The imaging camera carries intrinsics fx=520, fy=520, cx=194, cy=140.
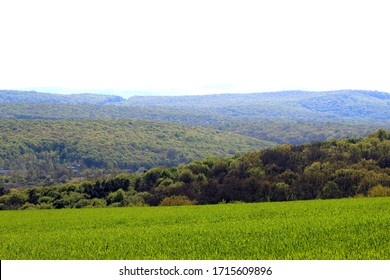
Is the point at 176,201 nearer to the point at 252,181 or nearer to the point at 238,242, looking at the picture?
the point at 252,181

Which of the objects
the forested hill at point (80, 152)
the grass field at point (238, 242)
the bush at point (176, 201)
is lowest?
the forested hill at point (80, 152)

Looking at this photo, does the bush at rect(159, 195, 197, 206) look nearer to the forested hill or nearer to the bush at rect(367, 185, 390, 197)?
the bush at rect(367, 185, 390, 197)

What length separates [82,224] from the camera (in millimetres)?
24328

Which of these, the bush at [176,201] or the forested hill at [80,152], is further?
the forested hill at [80,152]

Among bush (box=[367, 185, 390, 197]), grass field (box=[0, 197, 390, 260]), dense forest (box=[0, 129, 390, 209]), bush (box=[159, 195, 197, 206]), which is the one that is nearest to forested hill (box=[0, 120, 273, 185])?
dense forest (box=[0, 129, 390, 209])

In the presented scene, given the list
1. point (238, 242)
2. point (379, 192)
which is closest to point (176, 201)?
point (379, 192)

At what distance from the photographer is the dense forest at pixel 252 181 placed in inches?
2088

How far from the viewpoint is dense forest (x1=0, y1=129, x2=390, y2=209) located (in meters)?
53.0

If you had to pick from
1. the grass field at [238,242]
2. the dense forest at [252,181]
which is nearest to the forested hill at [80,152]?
the dense forest at [252,181]

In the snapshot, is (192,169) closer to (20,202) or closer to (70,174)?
(20,202)

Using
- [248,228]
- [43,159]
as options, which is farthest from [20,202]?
[43,159]

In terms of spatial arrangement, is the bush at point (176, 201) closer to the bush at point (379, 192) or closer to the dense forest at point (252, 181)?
the dense forest at point (252, 181)
